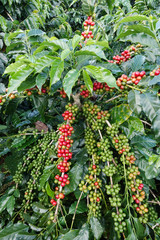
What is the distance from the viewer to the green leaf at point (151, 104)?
0.81 meters

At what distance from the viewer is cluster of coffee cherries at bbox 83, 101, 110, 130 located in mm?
1114

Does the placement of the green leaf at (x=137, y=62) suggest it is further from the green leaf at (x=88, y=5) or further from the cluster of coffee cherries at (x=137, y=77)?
the green leaf at (x=88, y=5)

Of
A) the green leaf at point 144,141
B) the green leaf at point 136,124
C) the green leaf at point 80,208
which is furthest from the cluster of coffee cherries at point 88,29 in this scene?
the green leaf at point 80,208

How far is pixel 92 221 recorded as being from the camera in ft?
3.05

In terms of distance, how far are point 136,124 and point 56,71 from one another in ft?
1.87

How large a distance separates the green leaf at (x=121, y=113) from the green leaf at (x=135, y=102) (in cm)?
20

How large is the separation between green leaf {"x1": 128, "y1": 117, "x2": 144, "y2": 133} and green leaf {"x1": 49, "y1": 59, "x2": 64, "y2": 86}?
0.53 meters

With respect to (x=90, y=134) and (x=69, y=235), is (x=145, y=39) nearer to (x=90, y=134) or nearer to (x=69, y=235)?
(x=90, y=134)

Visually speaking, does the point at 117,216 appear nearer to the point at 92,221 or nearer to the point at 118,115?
the point at 92,221

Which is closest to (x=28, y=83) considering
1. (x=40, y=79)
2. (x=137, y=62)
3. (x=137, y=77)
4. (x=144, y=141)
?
(x=40, y=79)

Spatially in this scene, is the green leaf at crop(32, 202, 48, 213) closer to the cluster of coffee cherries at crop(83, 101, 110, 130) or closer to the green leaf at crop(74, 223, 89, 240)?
→ the green leaf at crop(74, 223, 89, 240)

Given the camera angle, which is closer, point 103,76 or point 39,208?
point 103,76

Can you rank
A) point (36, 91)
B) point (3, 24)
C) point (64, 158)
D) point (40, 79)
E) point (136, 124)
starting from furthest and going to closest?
point (3, 24) < point (36, 91) < point (64, 158) < point (136, 124) < point (40, 79)

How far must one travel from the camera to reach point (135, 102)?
81 cm
